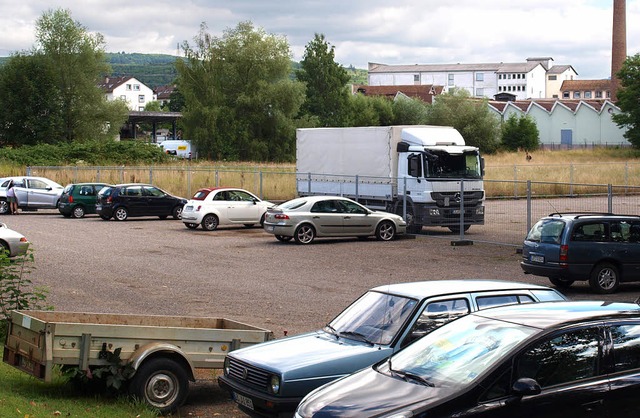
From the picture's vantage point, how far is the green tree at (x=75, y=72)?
79.7m

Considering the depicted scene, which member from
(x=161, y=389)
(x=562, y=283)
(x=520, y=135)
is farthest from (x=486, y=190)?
(x=520, y=135)

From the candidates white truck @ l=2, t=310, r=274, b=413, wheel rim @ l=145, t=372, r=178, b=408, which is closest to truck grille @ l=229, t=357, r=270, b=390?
white truck @ l=2, t=310, r=274, b=413

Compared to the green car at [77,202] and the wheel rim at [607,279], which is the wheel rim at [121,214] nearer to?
the green car at [77,202]

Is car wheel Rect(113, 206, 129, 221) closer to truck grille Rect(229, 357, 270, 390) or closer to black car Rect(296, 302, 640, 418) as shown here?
truck grille Rect(229, 357, 270, 390)

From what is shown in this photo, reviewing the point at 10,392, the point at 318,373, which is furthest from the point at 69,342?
the point at 318,373

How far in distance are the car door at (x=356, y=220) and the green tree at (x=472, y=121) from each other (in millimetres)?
61938

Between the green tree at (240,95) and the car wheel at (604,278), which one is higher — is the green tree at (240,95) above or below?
above

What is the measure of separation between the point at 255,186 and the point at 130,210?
1122cm

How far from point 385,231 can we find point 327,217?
2266mm

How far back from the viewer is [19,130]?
79688mm

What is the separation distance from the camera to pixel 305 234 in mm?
27484

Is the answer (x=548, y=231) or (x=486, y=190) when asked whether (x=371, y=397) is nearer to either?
(x=548, y=231)

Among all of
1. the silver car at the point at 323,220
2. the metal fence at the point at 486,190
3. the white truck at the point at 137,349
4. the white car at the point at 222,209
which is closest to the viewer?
the white truck at the point at 137,349

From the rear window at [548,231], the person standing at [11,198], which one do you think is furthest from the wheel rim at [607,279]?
the person standing at [11,198]
